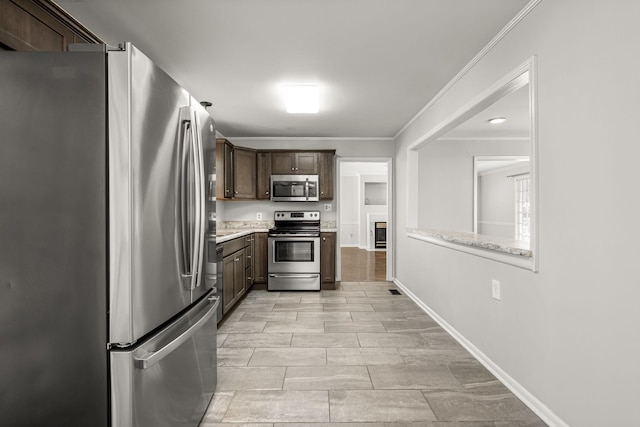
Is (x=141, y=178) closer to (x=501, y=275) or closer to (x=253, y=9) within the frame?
(x=253, y=9)

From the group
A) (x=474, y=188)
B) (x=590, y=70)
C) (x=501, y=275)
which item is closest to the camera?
(x=590, y=70)

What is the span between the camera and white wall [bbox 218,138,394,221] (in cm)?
561

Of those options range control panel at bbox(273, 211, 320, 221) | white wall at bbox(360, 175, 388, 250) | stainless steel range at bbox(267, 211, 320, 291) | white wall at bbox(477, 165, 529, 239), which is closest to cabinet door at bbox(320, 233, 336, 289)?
stainless steel range at bbox(267, 211, 320, 291)

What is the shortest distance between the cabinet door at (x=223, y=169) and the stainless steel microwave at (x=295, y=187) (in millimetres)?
731

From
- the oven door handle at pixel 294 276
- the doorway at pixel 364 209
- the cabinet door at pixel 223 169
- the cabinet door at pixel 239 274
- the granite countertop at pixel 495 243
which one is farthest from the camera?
the doorway at pixel 364 209

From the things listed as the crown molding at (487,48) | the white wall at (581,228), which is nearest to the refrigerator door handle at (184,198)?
the white wall at (581,228)

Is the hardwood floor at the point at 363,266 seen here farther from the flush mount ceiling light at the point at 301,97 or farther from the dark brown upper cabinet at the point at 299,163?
the flush mount ceiling light at the point at 301,97

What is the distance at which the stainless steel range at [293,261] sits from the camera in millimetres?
5074

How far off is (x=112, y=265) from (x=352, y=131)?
14.4 feet

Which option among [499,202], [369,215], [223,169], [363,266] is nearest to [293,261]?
[223,169]

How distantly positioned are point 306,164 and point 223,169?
1.30m

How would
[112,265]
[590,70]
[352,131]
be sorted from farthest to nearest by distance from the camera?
[352,131] < [590,70] < [112,265]

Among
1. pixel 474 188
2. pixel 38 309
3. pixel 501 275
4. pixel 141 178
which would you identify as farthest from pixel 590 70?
pixel 474 188

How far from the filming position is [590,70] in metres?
1.58
